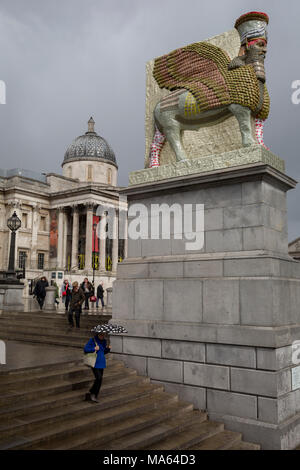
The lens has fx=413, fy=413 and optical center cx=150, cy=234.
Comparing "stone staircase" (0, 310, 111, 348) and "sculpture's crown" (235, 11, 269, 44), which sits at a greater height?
"sculpture's crown" (235, 11, 269, 44)

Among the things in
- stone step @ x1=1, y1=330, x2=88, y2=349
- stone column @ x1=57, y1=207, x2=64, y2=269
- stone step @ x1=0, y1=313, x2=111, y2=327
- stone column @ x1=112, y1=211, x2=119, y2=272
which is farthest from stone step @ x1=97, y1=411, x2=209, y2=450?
stone column @ x1=57, y1=207, x2=64, y2=269


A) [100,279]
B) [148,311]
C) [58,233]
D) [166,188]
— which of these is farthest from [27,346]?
[58,233]

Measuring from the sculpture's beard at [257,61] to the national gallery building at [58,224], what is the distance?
45.5 metres

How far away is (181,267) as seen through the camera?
30.8ft

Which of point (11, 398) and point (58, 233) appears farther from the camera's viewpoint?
point (58, 233)

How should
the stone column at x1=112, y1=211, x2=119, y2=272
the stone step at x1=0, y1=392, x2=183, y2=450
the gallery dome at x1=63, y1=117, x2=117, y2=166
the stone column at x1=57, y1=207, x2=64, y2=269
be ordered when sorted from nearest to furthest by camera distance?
the stone step at x1=0, y1=392, x2=183, y2=450 < the stone column at x1=57, y1=207, x2=64, y2=269 < the stone column at x1=112, y1=211, x2=119, y2=272 < the gallery dome at x1=63, y1=117, x2=117, y2=166

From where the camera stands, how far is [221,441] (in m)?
7.36

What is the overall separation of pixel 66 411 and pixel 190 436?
2220mm

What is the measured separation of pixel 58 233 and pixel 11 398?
5619 cm

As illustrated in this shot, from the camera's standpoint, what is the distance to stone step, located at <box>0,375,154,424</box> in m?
6.60

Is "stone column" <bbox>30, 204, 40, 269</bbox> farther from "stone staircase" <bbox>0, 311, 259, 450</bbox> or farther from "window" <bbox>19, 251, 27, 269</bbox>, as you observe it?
"stone staircase" <bbox>0, 311, 259, 450</bbox>

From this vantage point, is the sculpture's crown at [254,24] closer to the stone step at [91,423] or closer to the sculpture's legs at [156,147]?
the sculpture's legs at [156,147]

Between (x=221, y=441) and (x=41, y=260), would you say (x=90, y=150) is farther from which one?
(x=221, y=441)
